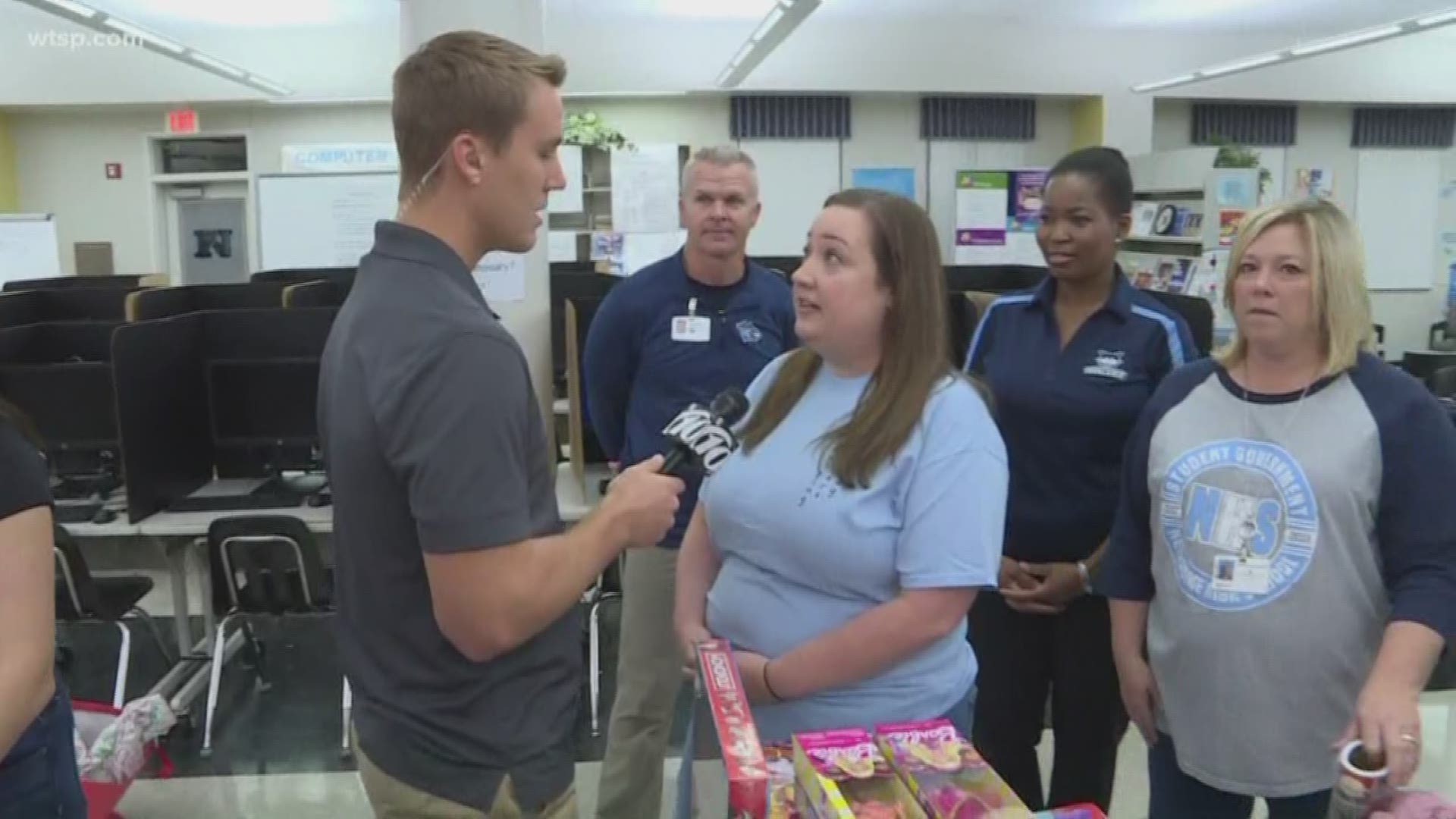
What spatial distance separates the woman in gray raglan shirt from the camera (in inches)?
56.4

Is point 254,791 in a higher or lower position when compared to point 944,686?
lower

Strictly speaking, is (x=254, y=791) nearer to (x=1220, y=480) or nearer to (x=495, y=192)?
(x=495, y=192)

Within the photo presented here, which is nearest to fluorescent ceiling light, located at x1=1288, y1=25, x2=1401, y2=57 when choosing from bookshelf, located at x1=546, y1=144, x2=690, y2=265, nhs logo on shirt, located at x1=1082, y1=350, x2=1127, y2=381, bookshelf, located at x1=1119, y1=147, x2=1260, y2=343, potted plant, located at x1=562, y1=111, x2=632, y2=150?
bookshelf, located at x1=1119, y1=147, x2=1260, y2=343

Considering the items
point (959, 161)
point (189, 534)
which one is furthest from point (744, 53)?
point (189, 534)

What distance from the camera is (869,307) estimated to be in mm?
1525

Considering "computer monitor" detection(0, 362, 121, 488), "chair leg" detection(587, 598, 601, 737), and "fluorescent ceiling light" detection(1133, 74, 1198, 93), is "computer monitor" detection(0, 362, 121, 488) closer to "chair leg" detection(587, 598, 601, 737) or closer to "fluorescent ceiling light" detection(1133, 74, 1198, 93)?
"chair leg" detection(587, 598, 601, 737)

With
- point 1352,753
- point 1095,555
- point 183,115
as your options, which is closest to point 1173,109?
point 183,115

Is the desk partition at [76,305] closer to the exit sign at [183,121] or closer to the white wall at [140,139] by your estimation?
the white wall at [140,139]

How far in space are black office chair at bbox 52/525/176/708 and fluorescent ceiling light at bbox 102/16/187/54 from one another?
5.24 meters

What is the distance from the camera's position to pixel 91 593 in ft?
10.4

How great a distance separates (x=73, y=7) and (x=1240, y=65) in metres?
8.47

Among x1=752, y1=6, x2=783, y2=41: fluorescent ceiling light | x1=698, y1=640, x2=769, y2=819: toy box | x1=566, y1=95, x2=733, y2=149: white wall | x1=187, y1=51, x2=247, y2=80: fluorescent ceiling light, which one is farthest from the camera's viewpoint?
x1=566, y1=95, x2=733, y2=149: white wall

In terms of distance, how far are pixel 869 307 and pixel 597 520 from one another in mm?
527

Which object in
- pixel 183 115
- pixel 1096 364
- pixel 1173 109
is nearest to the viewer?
pixel 1096 364
